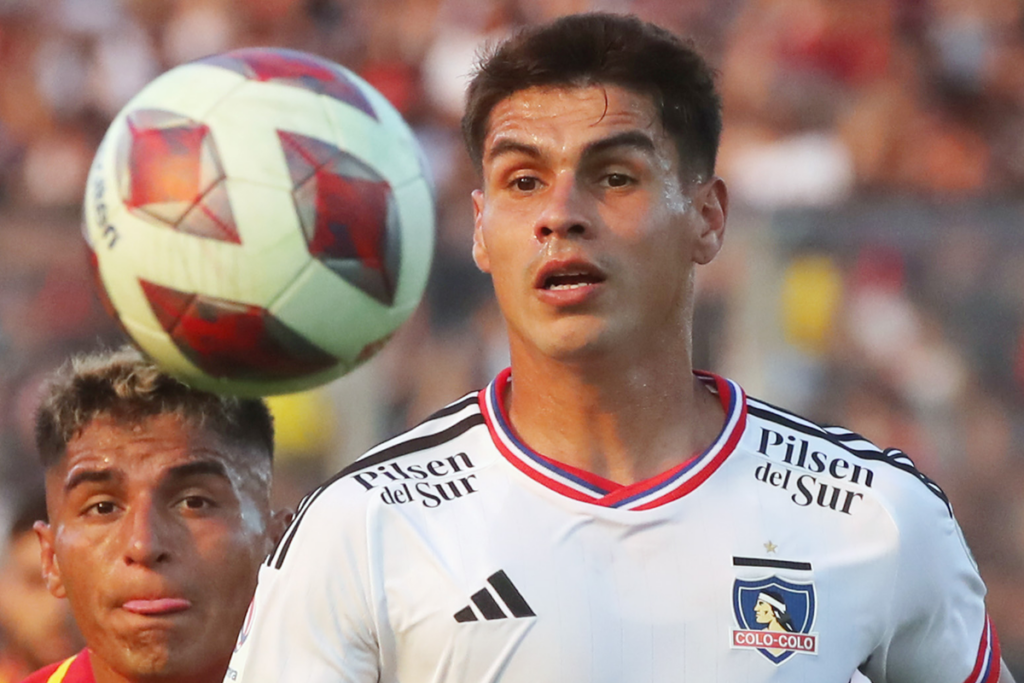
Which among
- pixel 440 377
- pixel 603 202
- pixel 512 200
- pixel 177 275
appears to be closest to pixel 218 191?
pixel 177 275

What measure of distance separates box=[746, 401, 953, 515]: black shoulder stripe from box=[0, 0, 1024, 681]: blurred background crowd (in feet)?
9.84

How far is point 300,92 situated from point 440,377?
428 cm

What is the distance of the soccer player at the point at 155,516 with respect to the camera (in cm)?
347

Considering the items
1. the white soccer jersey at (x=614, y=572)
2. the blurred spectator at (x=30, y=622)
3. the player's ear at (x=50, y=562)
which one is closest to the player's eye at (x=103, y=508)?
the player's ear at (x=50, y=562)

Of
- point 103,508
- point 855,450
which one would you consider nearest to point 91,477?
point 103,508

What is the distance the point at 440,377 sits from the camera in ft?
24.2

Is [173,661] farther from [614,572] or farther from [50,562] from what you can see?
[614,572]

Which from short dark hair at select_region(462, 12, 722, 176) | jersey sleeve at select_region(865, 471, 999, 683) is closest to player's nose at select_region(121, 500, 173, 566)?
short dark hair at select_region(462, 12, 722, 176)

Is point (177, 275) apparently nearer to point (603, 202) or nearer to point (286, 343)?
point (286, 343)

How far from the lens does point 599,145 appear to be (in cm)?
294

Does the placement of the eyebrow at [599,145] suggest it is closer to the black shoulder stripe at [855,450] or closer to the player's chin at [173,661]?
the black shoulder stripe at [855,450]

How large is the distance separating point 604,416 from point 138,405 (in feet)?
4.02

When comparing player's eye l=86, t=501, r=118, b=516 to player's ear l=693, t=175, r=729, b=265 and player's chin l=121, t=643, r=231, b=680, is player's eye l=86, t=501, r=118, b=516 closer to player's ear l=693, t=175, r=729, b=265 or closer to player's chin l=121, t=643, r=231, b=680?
player's chin l=121, t=643, r=231, b=680

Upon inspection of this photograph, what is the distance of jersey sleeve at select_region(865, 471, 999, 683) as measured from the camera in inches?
116
